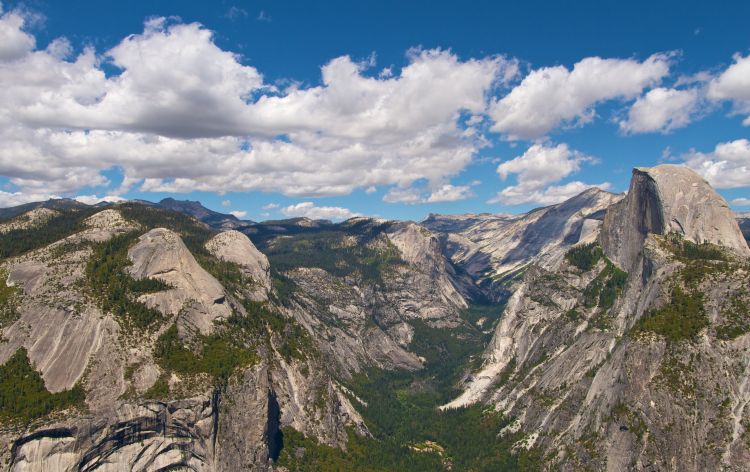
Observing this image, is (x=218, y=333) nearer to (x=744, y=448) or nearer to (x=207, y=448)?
(x=207, y=448)

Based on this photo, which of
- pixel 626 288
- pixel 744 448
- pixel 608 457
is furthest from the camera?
pixel 626 288

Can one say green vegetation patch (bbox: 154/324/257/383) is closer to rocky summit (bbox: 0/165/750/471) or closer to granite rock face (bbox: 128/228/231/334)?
rocky summit (bbox: 0/165/750/471)

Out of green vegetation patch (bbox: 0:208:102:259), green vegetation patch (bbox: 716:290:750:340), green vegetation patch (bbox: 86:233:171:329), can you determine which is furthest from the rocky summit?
green vegetation patch (bbox: 0:208:102:259)

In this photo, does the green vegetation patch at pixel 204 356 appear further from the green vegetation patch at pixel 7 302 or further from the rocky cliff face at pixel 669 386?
the rocky cliff face at pixel 669 386

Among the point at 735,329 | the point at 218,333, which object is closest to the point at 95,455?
the point at 218,333

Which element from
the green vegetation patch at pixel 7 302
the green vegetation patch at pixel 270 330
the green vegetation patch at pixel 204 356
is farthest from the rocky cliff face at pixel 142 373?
the green vegetation patch at pixel 270 330

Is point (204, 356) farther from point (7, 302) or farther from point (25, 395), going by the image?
point (7, 302)
